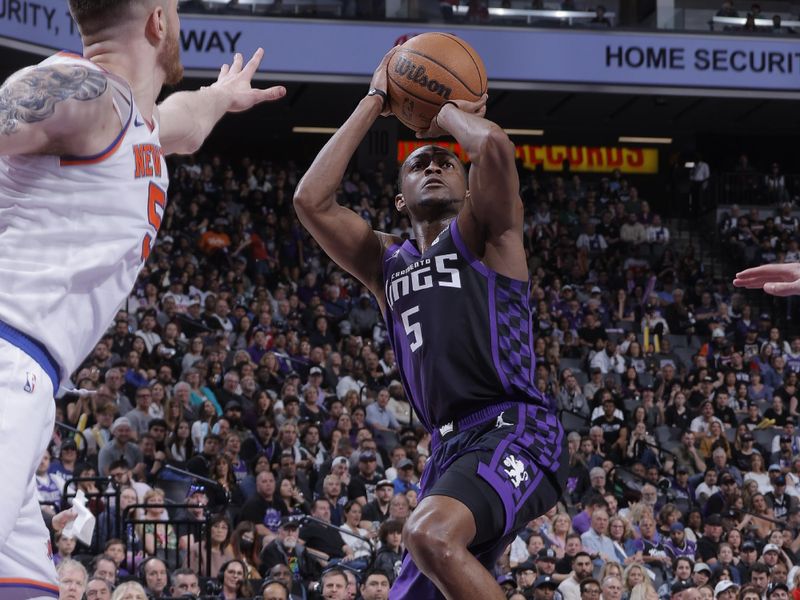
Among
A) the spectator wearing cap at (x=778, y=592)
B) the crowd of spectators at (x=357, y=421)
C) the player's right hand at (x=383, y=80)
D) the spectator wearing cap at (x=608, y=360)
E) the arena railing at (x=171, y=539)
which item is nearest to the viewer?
the player's right hand at (x=383, y=80)

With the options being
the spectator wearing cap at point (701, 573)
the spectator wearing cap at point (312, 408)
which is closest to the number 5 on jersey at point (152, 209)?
the spectator wearing cap at point (701, 573)

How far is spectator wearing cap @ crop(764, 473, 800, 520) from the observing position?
15804mm

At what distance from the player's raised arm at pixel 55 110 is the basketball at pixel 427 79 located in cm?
275

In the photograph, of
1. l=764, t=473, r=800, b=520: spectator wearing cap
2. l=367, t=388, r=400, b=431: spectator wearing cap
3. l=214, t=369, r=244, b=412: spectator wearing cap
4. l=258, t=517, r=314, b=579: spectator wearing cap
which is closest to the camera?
l=258, t=517, r=314, b=579: spectator wearing cap

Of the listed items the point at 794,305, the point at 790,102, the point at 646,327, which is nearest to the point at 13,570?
the point at 646,327

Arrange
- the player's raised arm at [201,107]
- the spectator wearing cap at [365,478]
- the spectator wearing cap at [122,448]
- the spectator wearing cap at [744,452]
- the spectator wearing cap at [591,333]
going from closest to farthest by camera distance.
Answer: the player's raised arm at [201,107] → the spectator wearing cap at [122,448] → the spectator wearing cap at [365,478] → the spectator wearing cap at [744,452] → the spectator wearing cap at [591,333]

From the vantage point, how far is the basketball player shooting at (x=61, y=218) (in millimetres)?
3047

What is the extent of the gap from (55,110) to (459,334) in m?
2.36

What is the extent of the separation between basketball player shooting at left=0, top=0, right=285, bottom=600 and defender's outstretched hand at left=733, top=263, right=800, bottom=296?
2568 millimetres

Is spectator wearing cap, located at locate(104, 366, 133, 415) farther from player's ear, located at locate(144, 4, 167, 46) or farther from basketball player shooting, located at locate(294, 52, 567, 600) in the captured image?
player's ear, located at locate(144, 4, 167, 46)

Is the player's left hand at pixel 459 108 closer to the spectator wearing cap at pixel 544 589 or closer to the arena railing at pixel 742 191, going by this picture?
the spectator wearing cap at pixel 544 589

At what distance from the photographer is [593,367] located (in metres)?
18.6

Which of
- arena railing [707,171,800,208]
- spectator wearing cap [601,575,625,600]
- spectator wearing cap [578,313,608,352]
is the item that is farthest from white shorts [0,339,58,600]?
arena railing [707,171,800,208]

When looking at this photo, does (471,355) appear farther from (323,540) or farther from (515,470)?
(323,540)
